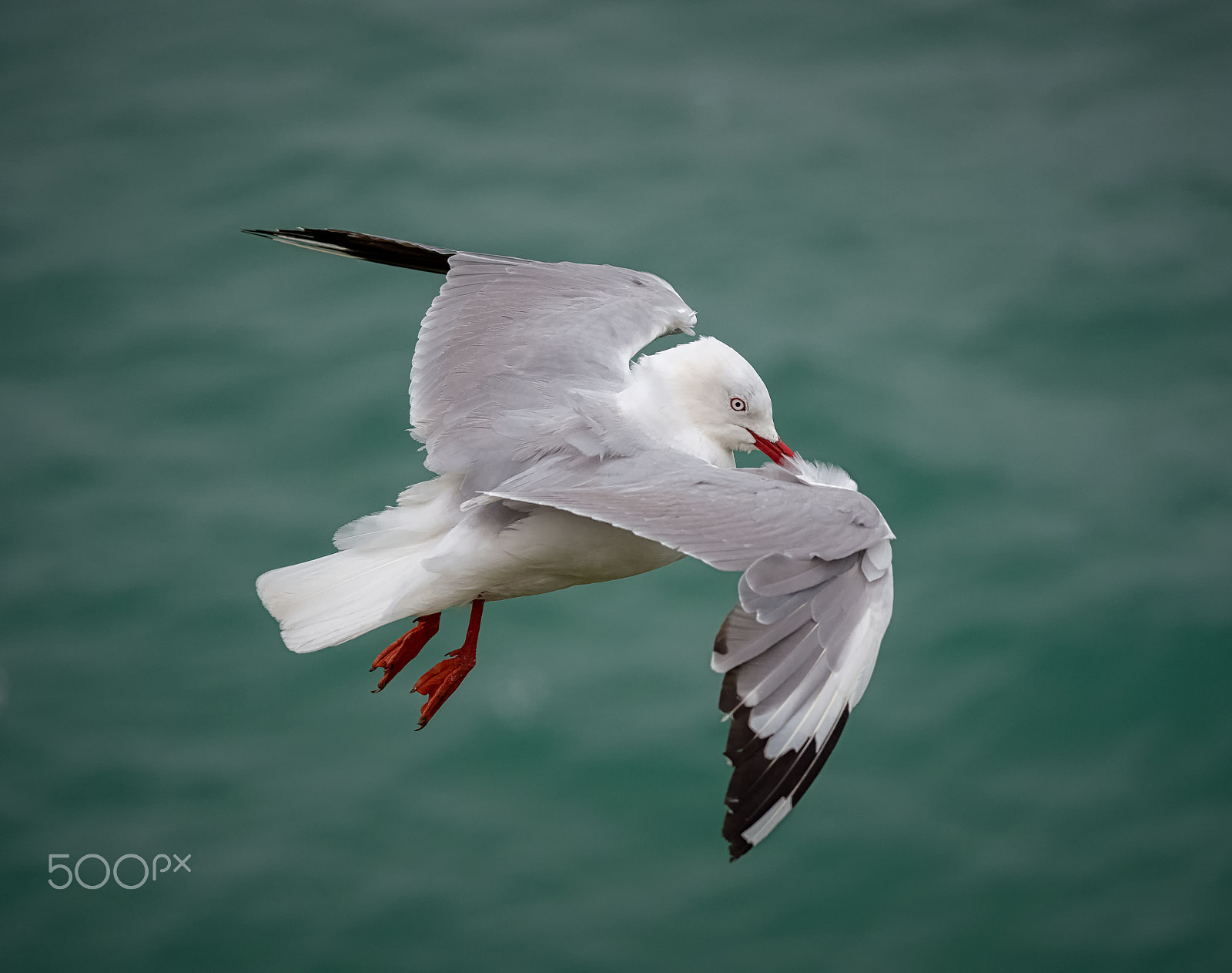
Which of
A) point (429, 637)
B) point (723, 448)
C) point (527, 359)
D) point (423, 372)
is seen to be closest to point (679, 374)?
point (723, 448)

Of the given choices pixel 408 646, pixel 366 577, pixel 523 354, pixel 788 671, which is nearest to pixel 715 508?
pixel 788 671

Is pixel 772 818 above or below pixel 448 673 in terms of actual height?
above

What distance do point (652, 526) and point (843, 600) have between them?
376 millimetres

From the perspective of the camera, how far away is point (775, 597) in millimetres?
2500

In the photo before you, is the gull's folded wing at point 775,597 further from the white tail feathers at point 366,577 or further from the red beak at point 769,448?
the red beak at point 769,448

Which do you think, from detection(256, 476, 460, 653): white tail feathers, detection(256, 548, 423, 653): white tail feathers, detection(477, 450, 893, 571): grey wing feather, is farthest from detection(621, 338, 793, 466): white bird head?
detection(256, 548, 423, 653): white tail feathers

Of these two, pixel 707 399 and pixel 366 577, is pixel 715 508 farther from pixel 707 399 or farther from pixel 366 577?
pixel 366 577

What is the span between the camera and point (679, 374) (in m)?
3.33

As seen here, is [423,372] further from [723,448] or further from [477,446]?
[723,448]

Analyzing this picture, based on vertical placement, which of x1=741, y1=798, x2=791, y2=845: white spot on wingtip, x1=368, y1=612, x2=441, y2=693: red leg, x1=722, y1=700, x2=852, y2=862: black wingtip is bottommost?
x1=368, y1=612, x2=441, y2=693: red leg

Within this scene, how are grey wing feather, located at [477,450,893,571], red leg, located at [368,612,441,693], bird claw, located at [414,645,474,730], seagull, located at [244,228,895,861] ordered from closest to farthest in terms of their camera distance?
1. seagull, located at [244,228,895,861]
2. grey wing feather, located at [477,450,893,571]
3. bird claw, located at [414,645,474,730]
4. red leg, located at [368,612,441,693]

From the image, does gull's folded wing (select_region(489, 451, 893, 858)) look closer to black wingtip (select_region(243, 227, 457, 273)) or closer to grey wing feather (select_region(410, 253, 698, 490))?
grey wing feather (select_region(410, 253, 698, 490))

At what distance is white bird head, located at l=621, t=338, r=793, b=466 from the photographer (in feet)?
10.8

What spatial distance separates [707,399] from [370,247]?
1.30 metres
